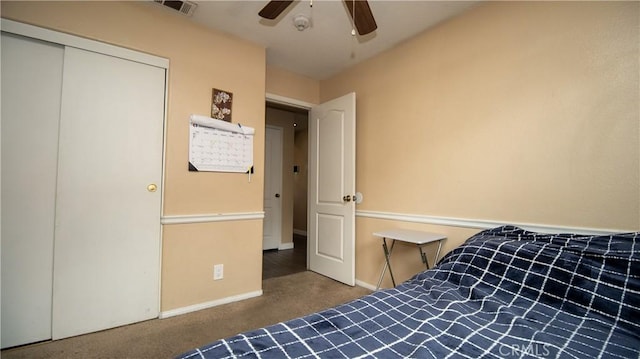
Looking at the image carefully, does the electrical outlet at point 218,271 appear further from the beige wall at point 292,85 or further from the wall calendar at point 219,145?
the beige wall at point 292,85

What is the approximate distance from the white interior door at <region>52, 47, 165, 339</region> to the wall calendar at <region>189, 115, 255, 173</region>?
255 millimetres

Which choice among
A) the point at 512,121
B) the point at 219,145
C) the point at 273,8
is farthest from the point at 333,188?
the point at 273,8

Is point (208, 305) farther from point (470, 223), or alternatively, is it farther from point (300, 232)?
point (300, 232)

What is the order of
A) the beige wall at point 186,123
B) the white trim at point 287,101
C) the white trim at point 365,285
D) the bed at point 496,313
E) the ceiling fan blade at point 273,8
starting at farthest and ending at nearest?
1. the white trim at point 287,101
2. the white trim at point 365,285
3. the beige wall at point 186,123
4. the ceiling fan blade at point 273,8
5. the bed at point 496,313

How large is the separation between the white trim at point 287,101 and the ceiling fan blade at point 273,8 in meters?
1.36

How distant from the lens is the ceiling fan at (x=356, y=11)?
1.53 meters

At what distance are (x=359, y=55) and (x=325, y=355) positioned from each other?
2816 millimetres

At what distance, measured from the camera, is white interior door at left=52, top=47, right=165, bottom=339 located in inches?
70.6

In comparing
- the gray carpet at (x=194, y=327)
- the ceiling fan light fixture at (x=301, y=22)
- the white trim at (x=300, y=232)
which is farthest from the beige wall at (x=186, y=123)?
the white trim at (x=300, y=232)

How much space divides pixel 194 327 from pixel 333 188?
184cm

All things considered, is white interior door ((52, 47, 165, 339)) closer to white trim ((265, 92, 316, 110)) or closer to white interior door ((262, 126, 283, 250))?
white trim ((265, 92, 316, 110))

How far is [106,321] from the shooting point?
74.6 inches

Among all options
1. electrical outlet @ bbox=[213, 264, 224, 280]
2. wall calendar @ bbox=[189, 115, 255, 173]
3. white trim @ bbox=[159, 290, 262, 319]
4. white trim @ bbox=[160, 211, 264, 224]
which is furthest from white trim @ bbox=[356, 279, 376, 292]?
wall calendar @ bbox=[189, 115, 255, 173]

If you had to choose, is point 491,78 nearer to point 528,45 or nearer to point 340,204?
point 528,45
